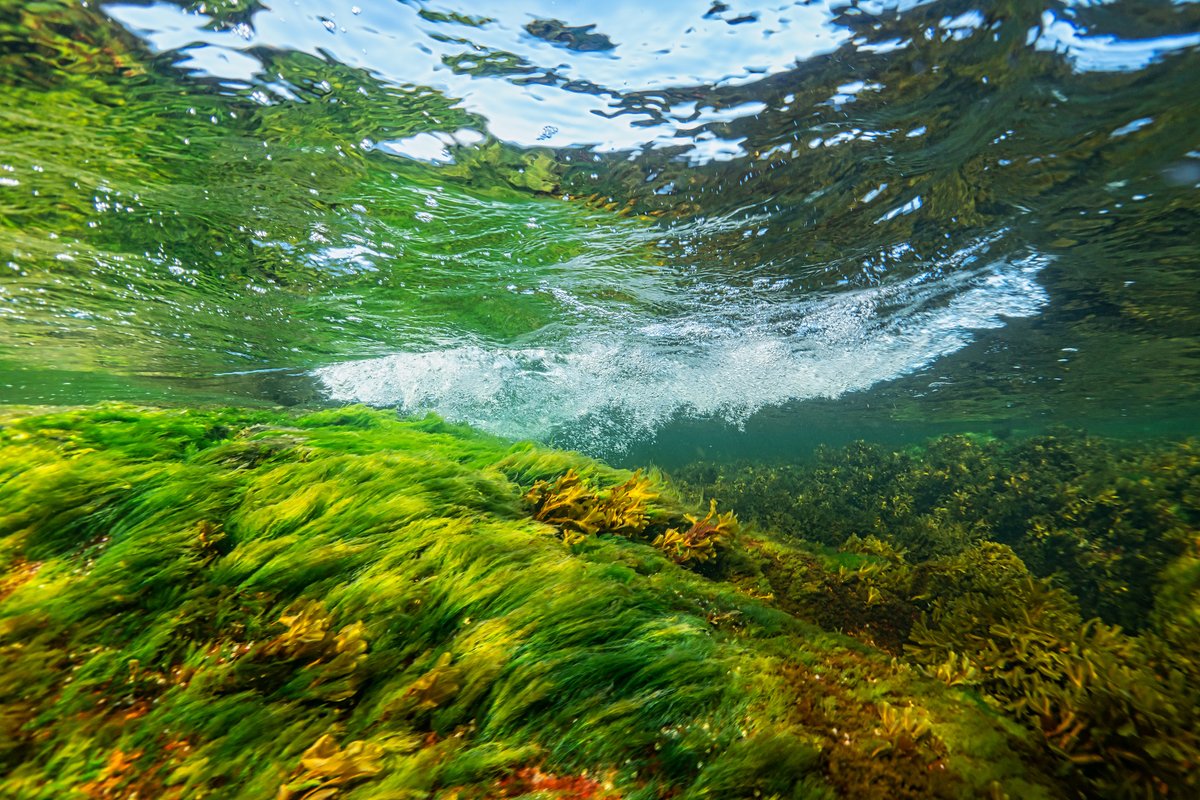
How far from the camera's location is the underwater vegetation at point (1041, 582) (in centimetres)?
259

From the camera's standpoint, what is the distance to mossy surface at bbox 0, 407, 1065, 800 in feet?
6.12

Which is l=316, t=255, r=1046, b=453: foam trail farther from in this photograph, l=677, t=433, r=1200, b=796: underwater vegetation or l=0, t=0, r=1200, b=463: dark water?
l=677, t=433, r=1200, b=796: underwater vegetation

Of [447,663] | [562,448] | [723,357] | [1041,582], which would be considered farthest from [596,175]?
[723,357]

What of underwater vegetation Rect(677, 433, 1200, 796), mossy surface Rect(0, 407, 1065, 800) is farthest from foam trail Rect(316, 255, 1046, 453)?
mossy surface Rect(0, 407, 1065, 800)

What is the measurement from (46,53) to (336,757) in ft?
22.5

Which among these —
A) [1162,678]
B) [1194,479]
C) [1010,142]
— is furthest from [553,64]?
[1194,479]

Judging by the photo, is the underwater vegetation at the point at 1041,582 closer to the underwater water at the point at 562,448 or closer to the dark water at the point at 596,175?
the underwater water at the point at 562,448

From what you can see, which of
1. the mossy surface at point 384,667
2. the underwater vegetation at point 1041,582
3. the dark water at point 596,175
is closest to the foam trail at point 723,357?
the dark water at point 596,175

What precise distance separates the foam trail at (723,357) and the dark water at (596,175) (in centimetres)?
23

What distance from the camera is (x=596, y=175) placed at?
6.54 m

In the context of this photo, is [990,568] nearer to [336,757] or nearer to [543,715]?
[543,715]

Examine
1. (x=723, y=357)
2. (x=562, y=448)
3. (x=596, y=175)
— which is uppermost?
(x=596, y=175)

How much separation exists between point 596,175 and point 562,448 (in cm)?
410

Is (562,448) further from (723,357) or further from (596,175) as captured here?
(723,357)
